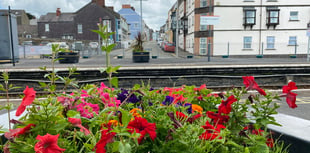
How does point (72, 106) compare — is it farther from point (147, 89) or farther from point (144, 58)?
point (144, 58)

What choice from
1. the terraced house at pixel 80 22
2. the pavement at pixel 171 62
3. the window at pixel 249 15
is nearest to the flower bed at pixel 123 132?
the pavement at pixel 171 62

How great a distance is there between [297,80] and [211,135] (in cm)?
1090

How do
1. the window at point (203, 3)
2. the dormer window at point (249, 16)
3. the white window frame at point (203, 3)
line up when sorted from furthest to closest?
the window at point (203, 3), the white window frame at point (203, 3), the dormer window at point (249, 16)

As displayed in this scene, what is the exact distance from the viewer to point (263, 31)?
94.9 feet

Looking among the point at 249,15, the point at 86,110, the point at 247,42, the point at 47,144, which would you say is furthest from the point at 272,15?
the point at 47,144

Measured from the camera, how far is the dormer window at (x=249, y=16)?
93.7 feet

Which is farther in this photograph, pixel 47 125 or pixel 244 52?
pixel 244 52

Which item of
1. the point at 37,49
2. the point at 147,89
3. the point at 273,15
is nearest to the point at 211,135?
the point at 147,89

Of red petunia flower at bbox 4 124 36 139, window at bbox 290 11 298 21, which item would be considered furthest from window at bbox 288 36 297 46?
red petunia flower at bbox 4 124 36 139

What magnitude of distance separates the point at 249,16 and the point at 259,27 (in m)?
1.66

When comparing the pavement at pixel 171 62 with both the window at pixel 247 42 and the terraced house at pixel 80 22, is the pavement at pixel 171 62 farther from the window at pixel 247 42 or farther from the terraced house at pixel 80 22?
the terraced house at pixel 80 22

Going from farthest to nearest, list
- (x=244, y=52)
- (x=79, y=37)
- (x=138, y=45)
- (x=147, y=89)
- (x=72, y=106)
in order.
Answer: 1. (x=79, y=37)
2. (x=244, y=52)
3. (x=138, y=45)
4. (x=147, y=89)
5. (x=72, y=106)

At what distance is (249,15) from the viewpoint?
28.8m

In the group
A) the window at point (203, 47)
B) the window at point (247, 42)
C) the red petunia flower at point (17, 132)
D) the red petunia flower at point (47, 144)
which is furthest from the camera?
the window at point (203, 47)
